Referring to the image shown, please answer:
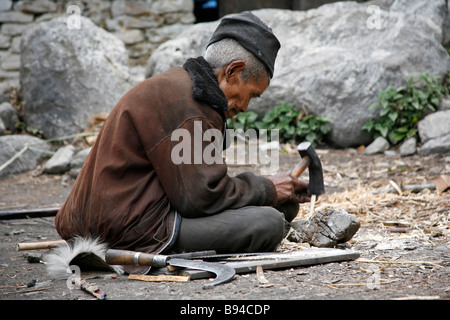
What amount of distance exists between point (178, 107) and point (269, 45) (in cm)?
72

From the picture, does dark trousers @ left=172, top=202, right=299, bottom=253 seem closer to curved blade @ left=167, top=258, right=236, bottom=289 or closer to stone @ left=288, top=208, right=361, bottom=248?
curved blade @ left=167, top=258, right=236, bottom=289

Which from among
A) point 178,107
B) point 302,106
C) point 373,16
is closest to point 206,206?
point 178,107

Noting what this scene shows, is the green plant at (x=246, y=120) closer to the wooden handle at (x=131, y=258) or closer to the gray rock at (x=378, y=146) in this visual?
the gray rock at (x=378, y=146)

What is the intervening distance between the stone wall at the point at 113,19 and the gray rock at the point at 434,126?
15.8 ft

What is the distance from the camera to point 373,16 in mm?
7918

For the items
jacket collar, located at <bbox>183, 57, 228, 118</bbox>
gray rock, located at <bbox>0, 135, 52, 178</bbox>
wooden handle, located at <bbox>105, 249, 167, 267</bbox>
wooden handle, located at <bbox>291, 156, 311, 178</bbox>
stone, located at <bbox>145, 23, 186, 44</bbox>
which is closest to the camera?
wooden handle, located at <bbox>105, 249, 167, 267</bbox>

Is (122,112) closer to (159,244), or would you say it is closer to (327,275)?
(159,244)

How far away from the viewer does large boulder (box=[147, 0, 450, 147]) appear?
294 inches

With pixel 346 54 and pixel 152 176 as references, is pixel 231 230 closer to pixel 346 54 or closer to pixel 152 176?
pixel 152 176

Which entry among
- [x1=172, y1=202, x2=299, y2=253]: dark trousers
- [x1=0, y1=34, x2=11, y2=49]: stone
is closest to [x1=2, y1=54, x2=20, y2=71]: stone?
[x1=0, y1=34, x2=11, y2=49]: stone

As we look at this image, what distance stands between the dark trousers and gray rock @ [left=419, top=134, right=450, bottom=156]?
422cm

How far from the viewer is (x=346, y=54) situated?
7.67m

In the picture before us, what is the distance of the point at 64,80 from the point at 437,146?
539cm
